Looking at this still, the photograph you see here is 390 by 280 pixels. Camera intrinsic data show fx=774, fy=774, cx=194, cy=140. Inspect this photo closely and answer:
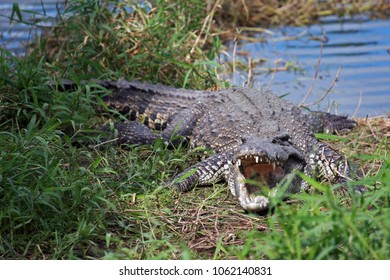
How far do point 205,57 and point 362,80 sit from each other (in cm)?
180

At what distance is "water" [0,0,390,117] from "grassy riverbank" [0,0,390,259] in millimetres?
742

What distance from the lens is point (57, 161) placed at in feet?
16.2

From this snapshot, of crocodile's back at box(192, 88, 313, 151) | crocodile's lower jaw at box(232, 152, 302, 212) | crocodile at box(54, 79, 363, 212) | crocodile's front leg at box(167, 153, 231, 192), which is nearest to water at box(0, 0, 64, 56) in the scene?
crocodile at box(54, 79, 363, 212)

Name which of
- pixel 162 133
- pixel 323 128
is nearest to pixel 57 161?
pixel 162 133

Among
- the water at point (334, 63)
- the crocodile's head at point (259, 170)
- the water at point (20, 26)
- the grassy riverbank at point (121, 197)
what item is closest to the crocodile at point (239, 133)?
the crocodile's head at point (259, 170)

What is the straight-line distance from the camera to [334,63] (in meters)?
9.16

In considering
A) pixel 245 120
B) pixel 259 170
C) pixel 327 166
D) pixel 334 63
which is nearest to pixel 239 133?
pixel 245 120

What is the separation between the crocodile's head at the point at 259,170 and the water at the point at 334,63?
6.83ft

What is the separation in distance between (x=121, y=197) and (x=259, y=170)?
0.96 meters

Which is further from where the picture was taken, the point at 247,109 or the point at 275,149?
the point at 247,109

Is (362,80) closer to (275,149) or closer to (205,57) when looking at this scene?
(205,57)

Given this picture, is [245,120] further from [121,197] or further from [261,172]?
[121,197]

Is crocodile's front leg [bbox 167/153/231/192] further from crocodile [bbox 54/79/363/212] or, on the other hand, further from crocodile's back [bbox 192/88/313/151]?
crocodile's back [bbox 192/88/313/151]
